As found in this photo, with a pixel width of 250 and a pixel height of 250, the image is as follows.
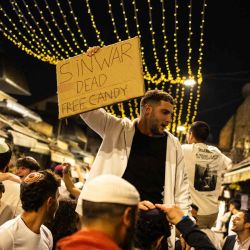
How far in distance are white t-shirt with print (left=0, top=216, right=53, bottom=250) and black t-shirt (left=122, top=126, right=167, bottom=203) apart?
1.11m

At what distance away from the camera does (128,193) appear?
2.45m

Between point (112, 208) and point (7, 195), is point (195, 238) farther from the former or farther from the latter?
point (7, 195)

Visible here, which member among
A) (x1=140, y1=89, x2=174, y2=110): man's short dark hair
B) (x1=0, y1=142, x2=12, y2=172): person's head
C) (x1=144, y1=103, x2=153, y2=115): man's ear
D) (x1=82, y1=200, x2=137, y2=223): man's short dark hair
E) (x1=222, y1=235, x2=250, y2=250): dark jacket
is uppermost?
(x1=140, y1=89, x2=174, y2=110): man's short dark hair

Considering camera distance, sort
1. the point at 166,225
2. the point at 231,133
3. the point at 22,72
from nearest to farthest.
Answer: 1. the point at 166,225
2. the point at 22,72
3. the point at 231,133

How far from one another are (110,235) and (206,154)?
412 centimetres

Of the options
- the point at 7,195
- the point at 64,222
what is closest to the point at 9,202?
the point at 7,195

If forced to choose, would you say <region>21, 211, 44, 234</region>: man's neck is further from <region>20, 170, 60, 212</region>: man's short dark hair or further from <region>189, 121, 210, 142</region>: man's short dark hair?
<region>189, 121, 210, 142</region>: man's short dark hair

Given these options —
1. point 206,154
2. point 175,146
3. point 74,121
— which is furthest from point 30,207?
point 74,121

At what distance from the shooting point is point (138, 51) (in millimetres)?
4438

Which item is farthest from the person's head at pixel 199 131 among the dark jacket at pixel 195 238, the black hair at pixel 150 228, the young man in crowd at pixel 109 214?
the young man in crowd at pixel 109 214

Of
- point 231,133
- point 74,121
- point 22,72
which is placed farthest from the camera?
point 74,121

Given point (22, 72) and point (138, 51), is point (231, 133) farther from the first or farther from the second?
point (138, 51)

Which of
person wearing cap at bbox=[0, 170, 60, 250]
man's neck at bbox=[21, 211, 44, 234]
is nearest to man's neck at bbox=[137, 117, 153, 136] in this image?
person wearing cap at bbox=[0, 170, 60, 250]

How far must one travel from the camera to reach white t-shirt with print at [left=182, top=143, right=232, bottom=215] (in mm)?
6270
